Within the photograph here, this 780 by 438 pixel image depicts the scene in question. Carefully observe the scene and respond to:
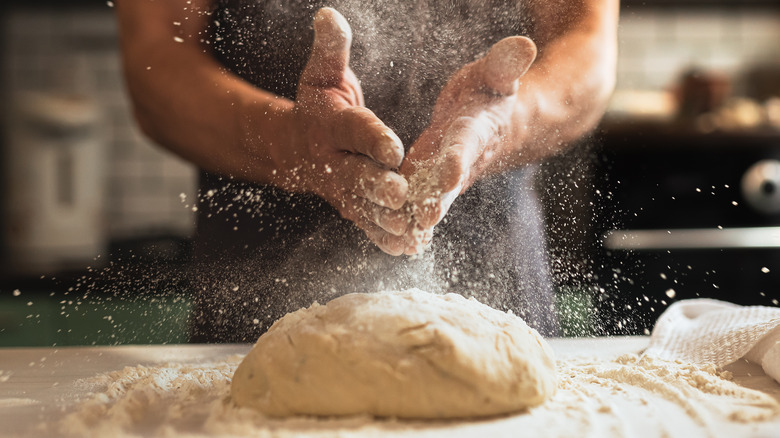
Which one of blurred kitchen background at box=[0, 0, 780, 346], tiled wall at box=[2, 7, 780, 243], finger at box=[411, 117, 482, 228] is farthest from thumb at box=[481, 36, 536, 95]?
tiled wall at box=[2, 7, 780, 243]

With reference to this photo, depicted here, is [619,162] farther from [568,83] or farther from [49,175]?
[49,175]

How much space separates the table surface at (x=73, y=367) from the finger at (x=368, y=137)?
23.2 inches

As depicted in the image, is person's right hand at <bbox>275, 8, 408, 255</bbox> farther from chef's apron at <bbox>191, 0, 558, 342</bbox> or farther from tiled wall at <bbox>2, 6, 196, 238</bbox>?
tiled wall at <bbox>2, 6, 196, 238</bbox>

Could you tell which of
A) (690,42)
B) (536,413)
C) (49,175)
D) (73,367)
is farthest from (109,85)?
(690,42)

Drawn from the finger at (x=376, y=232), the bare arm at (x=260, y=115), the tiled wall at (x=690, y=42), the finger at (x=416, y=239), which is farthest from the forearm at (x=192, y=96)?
the tiled wall at (x=690, y=42)

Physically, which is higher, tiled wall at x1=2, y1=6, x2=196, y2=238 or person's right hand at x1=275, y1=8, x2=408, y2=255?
person's right hand at x1=275, y1=8, x2=408, y2=255

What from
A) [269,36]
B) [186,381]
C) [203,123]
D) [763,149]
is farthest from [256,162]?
[763,149]

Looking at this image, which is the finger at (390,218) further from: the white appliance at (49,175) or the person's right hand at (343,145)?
the white appliance at (49,175)

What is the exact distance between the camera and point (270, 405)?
0.79 meters

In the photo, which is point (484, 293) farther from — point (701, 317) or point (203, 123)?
point (203, 123)

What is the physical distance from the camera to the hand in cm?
95

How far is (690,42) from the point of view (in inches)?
109

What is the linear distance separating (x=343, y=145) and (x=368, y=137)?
0.36 ft

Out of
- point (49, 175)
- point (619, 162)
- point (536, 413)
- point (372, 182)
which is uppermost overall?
point (372, 182)
